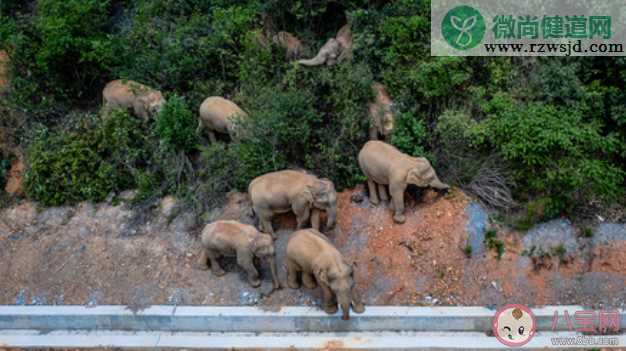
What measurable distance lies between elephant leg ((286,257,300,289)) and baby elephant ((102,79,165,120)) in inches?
171

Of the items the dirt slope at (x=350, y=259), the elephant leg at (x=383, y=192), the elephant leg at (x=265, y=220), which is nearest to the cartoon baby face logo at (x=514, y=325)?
the dirt slope at (x=350, y=259)

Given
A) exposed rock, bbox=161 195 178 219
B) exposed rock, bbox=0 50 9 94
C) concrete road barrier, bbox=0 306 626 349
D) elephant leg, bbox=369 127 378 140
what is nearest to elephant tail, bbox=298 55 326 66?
elephant leg, bbox=369 127 378 140

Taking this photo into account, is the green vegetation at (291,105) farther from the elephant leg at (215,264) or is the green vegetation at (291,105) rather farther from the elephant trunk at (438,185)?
the elephant leg at (215,264)

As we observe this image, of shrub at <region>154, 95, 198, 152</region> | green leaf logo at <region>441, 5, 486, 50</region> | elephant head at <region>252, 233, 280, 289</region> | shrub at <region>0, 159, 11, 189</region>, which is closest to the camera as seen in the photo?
elephant head at <region>252, 233, 280, 289</region>

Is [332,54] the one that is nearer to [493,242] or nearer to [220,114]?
[220,114]

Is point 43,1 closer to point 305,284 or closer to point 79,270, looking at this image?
point 79,270

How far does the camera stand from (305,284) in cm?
834

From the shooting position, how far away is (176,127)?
9977 millimetres

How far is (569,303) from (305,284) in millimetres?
3958

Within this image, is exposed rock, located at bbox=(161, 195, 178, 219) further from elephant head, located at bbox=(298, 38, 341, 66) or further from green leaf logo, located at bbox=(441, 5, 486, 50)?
green leaf logo, located at bbox=(441, 5, 486, 50)

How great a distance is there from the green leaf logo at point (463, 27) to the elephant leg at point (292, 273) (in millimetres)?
4849

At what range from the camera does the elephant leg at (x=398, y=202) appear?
855cm

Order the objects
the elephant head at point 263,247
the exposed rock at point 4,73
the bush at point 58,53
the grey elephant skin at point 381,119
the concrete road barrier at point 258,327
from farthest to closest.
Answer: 1. the exposed rock at point 4,73
2. the bush at point 58,53
3. the grey elephant skin at point 381,119
4. the elephant head at point 263,247
5. the concrete road barrier at point 258,327

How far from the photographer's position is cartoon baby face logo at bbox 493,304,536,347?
25.6 ft
